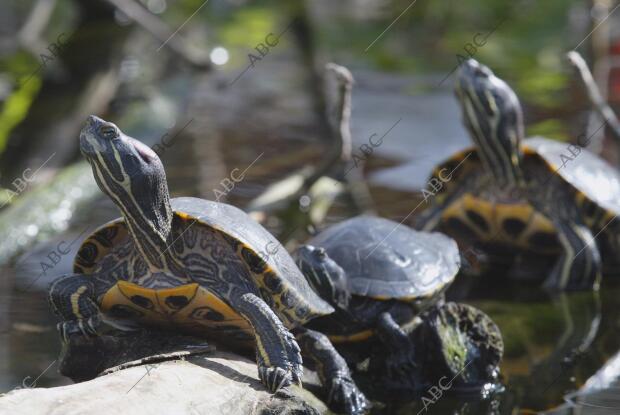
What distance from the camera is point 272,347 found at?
3.83 m

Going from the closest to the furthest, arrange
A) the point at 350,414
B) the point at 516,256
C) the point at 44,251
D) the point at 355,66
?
the point at 350,414 < the point at 44,251 < the point at 516,256 < the point at 355,66

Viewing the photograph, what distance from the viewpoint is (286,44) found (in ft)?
47.4

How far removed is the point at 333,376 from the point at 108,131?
128 centimetres

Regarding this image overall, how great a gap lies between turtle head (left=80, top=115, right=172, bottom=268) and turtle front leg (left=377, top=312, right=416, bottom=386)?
3.45 ft

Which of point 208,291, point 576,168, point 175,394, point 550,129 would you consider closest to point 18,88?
point 550,129

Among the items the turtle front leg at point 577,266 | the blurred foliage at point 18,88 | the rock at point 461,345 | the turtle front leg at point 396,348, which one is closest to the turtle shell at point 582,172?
the turtle front leg at point 577,266

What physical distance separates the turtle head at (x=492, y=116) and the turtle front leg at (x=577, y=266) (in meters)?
0.59

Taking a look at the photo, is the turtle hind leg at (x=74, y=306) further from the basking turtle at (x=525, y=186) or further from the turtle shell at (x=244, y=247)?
the basking turtle at (x=525, y=186)

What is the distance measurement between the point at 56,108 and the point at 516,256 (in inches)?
177

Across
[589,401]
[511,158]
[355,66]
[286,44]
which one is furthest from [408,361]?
[286,44]

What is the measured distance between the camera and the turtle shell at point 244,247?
4.00 metres

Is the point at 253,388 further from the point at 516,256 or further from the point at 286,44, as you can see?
the point at 286,44

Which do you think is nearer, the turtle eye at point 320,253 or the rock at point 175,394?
the rock at point 175,394

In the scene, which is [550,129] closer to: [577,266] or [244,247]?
[577,266]
